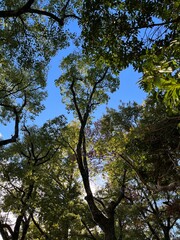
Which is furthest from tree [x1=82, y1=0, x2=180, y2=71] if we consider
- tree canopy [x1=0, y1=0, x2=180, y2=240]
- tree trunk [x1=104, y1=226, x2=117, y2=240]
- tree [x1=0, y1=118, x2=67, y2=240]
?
tree [x1=0, y1=118, x2=67, y2=240]

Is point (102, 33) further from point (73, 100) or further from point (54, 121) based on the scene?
point (54, 121)

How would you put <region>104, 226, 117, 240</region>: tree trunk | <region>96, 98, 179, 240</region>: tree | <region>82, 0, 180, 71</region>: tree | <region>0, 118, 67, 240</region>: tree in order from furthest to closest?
<region>0, 118, 67, 240</region>: tree < <region>104, 226, 117, 240</region>: tree trunk < <region>96, 98, 179, 240</region>: tree < <region>82, 0, 180, 71</region>: tree

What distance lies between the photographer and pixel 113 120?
15852 millimetres

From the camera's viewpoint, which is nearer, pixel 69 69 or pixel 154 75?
pixel 154 75

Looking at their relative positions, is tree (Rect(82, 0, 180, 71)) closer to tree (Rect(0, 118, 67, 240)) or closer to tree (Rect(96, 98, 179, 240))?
tree (Rect(96, 98, 179, 240))

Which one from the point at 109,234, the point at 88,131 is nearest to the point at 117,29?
the point at 109,234

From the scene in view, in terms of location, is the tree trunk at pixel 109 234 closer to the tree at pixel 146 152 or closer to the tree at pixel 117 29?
the tree at pixel 146 152

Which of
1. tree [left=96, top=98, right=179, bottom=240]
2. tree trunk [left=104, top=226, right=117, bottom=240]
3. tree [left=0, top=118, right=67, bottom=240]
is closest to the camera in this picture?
tree [left=96, top=98, right=179, bottom=240]

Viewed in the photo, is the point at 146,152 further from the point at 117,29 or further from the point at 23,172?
the point at 23,172

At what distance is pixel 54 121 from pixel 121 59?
381 inches

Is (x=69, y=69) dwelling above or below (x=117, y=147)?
above

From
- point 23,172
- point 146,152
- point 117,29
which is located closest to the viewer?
point 117,29

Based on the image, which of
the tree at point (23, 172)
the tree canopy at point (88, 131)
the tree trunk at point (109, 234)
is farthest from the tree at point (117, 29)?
the tree at point (23, 172)

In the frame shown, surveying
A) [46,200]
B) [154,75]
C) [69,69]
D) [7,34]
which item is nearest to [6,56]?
[7,34]
